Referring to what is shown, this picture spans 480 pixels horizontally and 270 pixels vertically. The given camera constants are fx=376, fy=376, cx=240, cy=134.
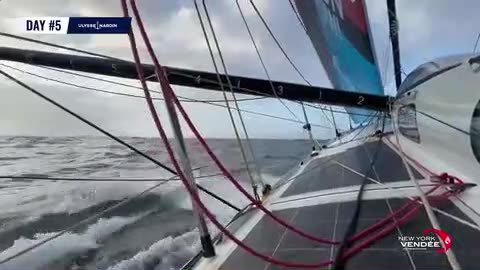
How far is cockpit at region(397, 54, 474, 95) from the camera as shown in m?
2.05

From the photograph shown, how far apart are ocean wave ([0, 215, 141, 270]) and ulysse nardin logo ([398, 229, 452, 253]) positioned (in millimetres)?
2957

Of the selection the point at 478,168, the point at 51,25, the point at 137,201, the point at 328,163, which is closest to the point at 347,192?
the point at 478,168

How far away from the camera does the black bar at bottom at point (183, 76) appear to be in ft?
5.38

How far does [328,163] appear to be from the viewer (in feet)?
9.82

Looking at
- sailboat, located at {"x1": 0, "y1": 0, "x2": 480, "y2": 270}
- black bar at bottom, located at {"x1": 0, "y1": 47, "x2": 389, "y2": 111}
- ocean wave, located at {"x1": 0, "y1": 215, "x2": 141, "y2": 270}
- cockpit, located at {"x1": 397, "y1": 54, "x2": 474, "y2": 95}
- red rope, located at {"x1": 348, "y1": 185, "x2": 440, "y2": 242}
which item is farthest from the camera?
ocean wave, located at {"x1": 0, "y1": 215, "x2": 141, "y2": 270}

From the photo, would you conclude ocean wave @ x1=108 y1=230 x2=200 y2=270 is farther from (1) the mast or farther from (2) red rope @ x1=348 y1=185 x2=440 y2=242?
(1) the mast

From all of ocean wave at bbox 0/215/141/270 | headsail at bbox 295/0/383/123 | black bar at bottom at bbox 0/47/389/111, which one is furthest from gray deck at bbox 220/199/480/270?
headsail at bbox 295/0/383/123

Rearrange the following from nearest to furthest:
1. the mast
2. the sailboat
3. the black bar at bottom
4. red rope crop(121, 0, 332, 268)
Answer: red rope crop(121, 0, 332, 268), the sailboat, the black bar at bottom, the mast

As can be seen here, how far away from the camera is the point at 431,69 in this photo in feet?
8.05

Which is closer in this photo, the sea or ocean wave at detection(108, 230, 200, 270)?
ocean wave at detection(108, 230, 200, 270)

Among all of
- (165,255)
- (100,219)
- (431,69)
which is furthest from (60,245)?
(431,69)

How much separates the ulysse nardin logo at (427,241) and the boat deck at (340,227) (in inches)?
0.8

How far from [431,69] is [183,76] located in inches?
65.3

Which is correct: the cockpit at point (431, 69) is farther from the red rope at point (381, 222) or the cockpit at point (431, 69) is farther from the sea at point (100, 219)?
the sea at point (100, 219)
